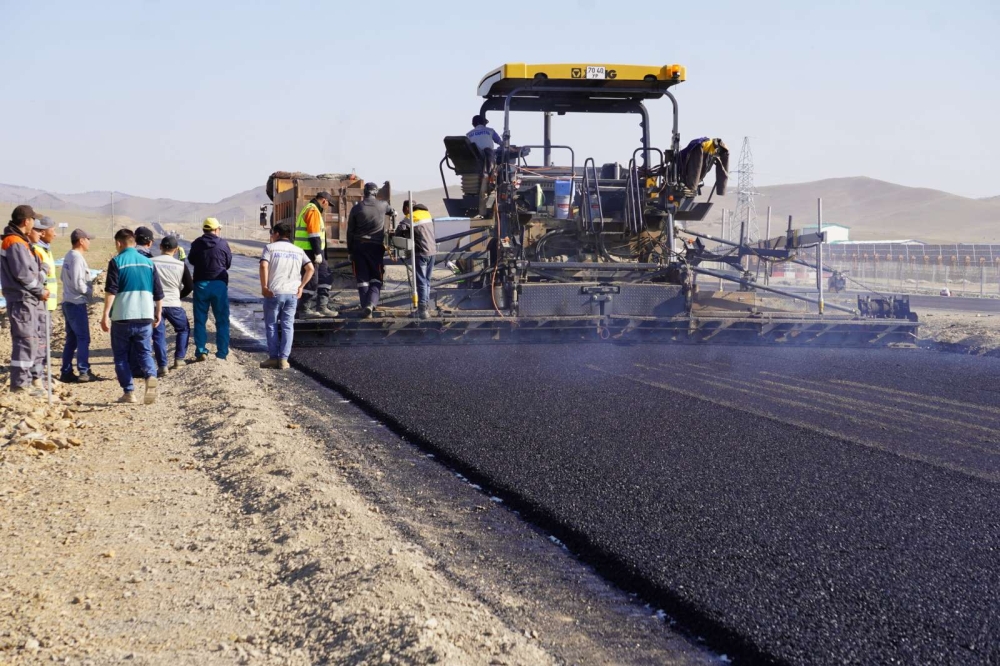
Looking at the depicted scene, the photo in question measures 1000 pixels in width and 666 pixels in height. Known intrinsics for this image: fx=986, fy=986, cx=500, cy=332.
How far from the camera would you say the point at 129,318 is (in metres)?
7.29

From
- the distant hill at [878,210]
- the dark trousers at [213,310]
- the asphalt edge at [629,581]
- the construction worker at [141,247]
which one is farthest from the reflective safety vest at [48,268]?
the distant hill at [878,210]

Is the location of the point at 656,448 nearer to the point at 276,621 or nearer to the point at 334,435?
the point at 334,435

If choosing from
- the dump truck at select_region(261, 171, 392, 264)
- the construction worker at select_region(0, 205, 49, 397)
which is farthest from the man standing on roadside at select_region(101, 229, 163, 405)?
the dump truck at select_region(261, 171, 392, 264)

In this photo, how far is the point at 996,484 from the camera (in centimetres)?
483

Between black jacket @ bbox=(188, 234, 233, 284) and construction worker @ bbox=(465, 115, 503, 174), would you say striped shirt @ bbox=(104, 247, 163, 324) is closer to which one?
black jacket @ bbox=(188, 234, 233, 284)

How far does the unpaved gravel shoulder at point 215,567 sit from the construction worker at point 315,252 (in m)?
4.74

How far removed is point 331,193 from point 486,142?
394cm

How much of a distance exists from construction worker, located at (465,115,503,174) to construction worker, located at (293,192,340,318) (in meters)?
1.83

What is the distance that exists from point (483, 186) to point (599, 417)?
5.64 meters

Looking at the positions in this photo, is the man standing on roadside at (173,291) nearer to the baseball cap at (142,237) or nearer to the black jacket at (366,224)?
the baseball cap at (142,237)

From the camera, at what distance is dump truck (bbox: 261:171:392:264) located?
46.3ft

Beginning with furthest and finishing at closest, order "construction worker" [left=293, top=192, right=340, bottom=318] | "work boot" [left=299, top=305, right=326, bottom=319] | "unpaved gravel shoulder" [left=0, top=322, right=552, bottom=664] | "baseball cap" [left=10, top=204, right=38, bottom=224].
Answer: "work boot" [left=299, top=305, right=326, bottom=319]
"construction worker" [left=293, top=192, right=340, bottom=318]
"baseball cap" [left=10, top=204, right=38, bottom=224]
"unpaved gravel shoulder" [left=0, top=322, right=552, bottom=664]

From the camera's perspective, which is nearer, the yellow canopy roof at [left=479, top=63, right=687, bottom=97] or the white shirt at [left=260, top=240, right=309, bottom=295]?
the white shirt at [left=260, top=240, right=309, bottom=295]

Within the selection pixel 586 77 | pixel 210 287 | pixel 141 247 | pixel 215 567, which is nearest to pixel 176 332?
pixel 210 287
